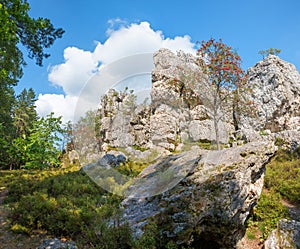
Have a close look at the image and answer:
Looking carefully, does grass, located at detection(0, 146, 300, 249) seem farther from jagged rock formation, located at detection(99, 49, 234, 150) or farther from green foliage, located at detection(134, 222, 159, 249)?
jagged rock formation, located at detection(99, 49, 234, 150)

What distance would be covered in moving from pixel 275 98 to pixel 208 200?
59.7 ft

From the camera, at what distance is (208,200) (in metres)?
5.28

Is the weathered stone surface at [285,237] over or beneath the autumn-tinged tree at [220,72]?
beneath

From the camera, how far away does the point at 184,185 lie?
616 centimetres

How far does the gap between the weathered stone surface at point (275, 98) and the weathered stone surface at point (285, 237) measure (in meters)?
15.1

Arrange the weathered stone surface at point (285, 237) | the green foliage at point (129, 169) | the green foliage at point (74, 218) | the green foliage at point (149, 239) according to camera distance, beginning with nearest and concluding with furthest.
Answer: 1. the green foliage at point (149, 239)
2. the green foliage at point (74, 218)
3. the weathered stone surface at point (285, 237)
4. the green foliage at point (129, 169)

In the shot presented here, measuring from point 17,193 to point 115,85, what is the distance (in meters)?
6.55

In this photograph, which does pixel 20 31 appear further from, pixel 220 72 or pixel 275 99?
pixel 275 99

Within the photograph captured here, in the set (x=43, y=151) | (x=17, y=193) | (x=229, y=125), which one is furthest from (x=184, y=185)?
(x=43, y=151)

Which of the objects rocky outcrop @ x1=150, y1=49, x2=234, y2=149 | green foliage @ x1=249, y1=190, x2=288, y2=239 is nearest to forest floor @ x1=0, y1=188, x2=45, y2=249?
rocky outcrop @ x1=150, y1=49, x2=234, y2=149

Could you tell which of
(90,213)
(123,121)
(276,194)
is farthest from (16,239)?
(276,194)

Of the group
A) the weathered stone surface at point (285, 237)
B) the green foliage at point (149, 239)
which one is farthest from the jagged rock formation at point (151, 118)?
the weathered stone surface at point (285, 237)

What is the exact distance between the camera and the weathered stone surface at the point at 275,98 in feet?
64.0

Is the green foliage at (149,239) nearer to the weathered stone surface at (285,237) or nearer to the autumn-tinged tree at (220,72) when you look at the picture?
the weathered stone surface at (285,237)
